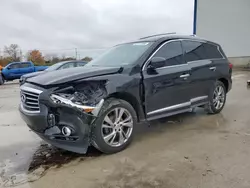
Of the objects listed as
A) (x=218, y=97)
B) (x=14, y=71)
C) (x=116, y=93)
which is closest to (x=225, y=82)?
(x=218, y=97)

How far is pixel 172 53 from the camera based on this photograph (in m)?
4.70

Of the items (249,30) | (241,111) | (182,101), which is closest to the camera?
(182,101)

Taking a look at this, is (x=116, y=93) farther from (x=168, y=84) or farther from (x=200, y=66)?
(x=200, y=66)

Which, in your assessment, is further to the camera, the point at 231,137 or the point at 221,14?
the point at 221,14

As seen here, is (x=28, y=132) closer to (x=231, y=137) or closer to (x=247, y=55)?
(x=231, y=137)

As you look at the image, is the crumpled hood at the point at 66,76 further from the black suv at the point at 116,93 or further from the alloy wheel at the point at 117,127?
the alloy wheel at the point at 117,127

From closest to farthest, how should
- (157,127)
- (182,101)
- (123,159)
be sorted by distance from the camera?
(123,159) < (182,101) < (157,127)

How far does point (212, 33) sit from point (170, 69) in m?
16.8

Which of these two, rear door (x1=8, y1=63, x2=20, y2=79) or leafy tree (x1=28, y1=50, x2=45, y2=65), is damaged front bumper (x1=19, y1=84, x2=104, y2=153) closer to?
rear door (x1=8, y1=63, x2=20, y2=79)

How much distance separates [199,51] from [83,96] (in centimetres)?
301

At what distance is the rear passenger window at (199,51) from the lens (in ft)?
16.4

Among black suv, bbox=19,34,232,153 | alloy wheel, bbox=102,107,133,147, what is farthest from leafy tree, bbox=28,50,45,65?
alloy wheel, bbox=102,107,133,147

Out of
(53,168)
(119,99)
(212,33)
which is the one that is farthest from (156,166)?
(212,33)

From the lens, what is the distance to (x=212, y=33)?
19.6 meters
